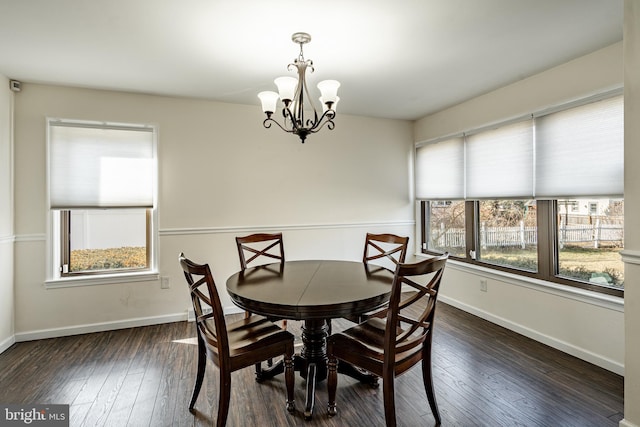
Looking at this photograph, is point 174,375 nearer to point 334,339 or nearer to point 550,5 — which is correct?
point 334,339

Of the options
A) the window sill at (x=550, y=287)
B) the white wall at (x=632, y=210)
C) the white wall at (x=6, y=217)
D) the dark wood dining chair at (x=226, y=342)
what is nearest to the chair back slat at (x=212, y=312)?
the dark wood dining chair at (x=226, y=342)

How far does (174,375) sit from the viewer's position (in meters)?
2.37

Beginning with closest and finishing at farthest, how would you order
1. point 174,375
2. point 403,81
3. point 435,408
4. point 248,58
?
1. point 435,408
2. point 174,375
3. point 248,58
4. point 403,81

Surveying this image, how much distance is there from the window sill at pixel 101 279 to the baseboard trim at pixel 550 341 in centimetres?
349

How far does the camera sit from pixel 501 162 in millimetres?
3256

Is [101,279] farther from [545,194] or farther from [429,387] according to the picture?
[545,194]

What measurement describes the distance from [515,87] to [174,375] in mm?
3868

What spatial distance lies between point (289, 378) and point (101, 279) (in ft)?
7.95

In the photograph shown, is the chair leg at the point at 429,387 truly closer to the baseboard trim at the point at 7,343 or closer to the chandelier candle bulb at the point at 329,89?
the chandelier candle bulb at the point at 329,89

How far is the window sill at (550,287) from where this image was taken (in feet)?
7.86

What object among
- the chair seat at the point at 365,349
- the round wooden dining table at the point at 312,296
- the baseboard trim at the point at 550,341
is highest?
the round wooden dining table at the point at 312,296

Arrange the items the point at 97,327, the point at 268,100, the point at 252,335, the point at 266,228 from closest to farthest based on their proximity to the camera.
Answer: the point at 252,335, the point at 268,100, the point at 97,327, the point at 266,228

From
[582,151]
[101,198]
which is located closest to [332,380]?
[582,151]

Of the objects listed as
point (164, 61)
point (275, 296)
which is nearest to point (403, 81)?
point (164, 61)
